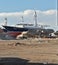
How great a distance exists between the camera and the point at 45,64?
14.9m

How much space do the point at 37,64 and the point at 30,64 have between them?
1.13 ft

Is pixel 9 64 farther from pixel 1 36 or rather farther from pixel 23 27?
pixel 23 27

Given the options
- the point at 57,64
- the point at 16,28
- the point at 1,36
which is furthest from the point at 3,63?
the point at 16,28

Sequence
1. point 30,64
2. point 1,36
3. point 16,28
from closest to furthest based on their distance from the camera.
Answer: point 30,64 < point 1,36 < point 16,28

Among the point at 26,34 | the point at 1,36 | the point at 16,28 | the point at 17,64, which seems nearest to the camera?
the point at 17,64

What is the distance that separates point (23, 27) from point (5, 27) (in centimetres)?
706

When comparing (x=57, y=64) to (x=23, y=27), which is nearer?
(x=57, y=64)

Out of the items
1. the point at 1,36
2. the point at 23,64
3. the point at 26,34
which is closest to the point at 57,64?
the point at 23,64

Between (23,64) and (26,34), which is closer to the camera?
(23,64)

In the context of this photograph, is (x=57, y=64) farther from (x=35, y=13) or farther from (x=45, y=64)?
(x=35, y=13)

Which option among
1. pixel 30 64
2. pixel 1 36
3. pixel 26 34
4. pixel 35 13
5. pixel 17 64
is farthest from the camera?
pixel 35 13

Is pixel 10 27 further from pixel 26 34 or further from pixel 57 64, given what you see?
pixel 57 64

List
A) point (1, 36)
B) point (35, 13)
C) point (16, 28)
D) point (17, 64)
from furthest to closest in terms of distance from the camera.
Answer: point (35, 13), point (16, 28), point (1, 36), point (17, 64)

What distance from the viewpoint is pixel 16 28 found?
121 meters
